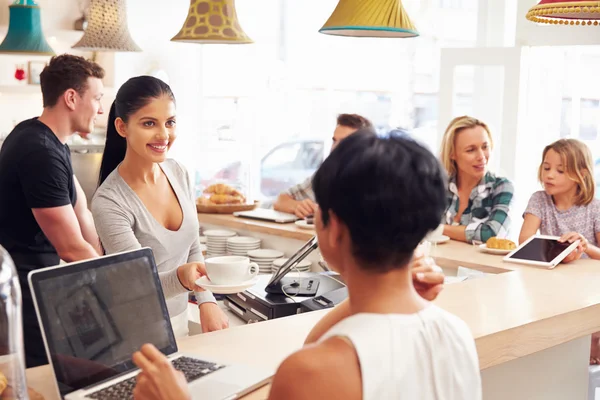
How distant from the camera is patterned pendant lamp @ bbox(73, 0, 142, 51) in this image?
4798mm

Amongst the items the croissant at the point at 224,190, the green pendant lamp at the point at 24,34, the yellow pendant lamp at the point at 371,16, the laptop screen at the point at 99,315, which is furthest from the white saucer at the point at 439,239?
the green pendant lamp at the point at 24,34

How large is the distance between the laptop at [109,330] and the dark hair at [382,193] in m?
0.50

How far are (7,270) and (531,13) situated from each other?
176 cm

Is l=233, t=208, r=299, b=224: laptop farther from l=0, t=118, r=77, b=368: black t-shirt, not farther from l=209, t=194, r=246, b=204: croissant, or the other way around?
l=0, t=118, r=77, b=368: black t-shirt

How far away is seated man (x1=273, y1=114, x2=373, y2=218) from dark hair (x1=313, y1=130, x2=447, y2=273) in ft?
9.55

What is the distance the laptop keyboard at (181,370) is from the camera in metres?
1.33

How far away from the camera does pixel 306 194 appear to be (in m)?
4.52

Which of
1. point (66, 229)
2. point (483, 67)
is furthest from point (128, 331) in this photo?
point (483, 67)

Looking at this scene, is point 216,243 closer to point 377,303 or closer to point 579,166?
point 579,166

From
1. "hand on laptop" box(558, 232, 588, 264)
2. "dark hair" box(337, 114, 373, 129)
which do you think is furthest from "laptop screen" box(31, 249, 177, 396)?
"dark hair" box(337, 114, 373, 129)

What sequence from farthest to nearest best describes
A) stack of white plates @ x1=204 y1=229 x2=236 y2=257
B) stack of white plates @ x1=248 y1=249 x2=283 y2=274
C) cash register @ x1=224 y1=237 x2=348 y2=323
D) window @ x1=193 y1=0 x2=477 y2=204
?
1. window @ x1=193 y1=0 x2=477 y2=204
2. stack of white plates @ x1=204 y1=229 x2=236 y2=257
3. stack of white plates @ x1=248 y1=249 x2=283 y2=274
4. cash register @ x1=224 y1=237 x2=348 y2=323

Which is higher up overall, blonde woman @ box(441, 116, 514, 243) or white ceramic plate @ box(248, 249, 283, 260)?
blonde woman @ box(441, 116, 514, 243)

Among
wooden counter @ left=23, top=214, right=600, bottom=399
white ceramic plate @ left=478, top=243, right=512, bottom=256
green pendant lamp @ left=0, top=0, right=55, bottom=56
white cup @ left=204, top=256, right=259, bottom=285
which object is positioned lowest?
white ceramic plate @ left=478, top=243, right=512, bottom=256

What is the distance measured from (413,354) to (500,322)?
91cm
